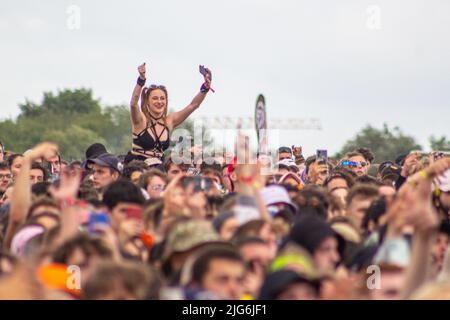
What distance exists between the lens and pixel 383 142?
4518 inches

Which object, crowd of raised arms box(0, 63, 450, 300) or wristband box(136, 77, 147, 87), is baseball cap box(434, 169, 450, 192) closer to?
crowd of raised arms box(0, 63, 450, 300)

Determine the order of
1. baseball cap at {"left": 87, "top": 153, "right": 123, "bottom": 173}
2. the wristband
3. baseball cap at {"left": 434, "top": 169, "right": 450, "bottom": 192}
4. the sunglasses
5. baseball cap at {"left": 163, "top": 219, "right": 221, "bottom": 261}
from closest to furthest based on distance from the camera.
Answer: baseball cap at {"left": 163, "top": 219, "right": 221, "bottom": 261}, baseball cap at {"left": 434, "top": 169, "right": 450, "bottom": 192}, baseball cap at {"left": 87, "top": 153, "right": 123, "bottom": 173}, the wristband, the sunglasses

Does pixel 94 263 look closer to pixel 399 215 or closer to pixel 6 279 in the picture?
pixel 6 279

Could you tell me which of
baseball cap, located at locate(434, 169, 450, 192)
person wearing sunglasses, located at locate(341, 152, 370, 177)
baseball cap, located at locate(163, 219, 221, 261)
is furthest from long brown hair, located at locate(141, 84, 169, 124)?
baseball cap, located at locate(163, 219, 221, 261)

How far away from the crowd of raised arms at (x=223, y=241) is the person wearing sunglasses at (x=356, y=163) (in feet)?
17.3

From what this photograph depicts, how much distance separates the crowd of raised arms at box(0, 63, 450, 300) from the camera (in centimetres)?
1023

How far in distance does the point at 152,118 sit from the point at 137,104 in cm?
40

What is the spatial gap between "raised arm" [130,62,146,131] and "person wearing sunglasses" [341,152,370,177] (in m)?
2.95

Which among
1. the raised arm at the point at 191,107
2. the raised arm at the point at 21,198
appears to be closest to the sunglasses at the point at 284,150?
the raised arm at the point at 191,107

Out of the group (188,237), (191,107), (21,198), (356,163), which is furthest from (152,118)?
(188,237)

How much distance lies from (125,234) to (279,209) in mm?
1995

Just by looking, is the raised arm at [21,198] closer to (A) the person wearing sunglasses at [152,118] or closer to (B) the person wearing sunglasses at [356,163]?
(A) the person wearing sunglasses at [152,118]

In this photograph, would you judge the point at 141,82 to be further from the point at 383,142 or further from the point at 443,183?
the point at 383,142
